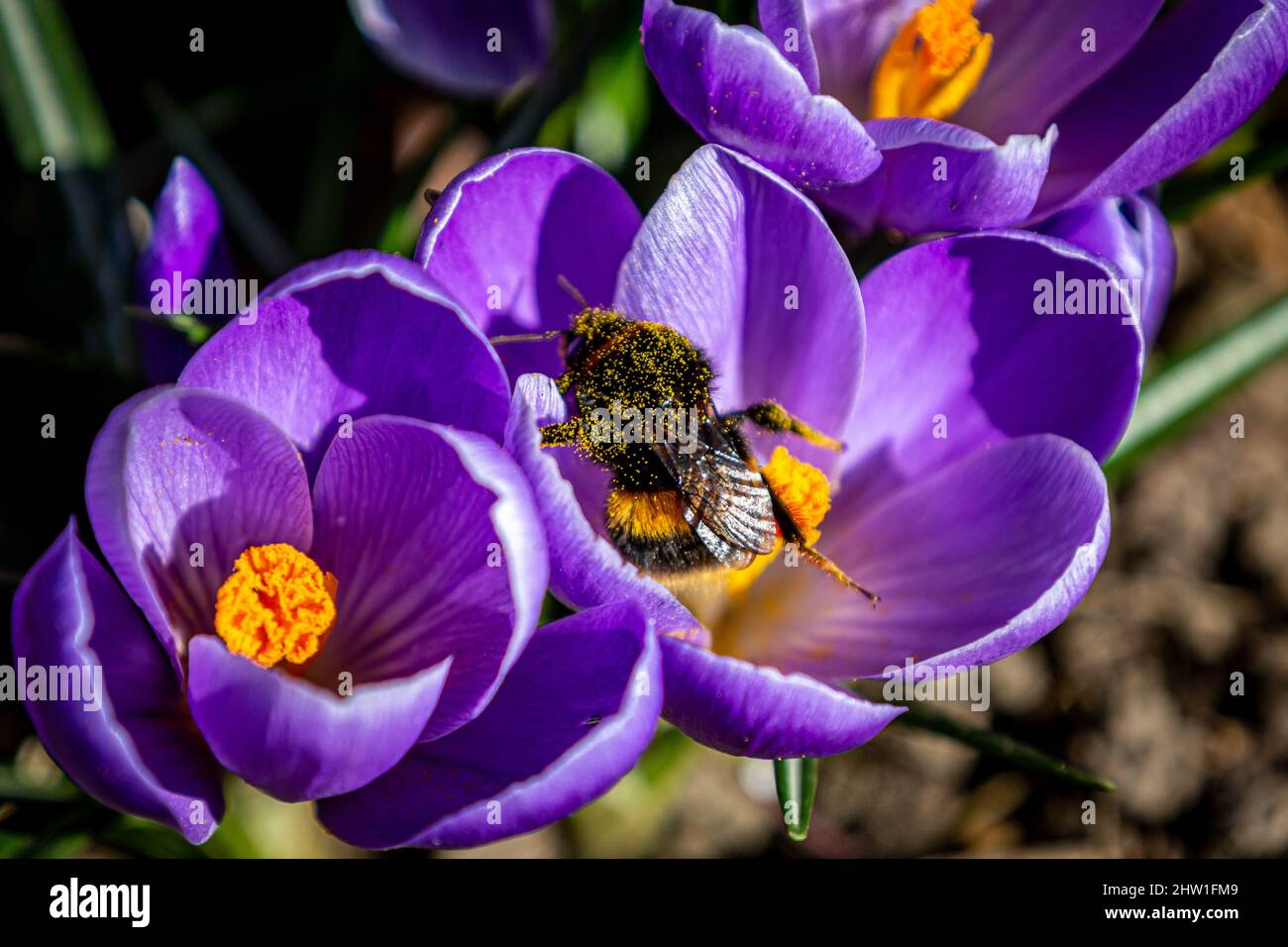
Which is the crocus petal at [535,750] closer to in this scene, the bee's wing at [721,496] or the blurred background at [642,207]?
the bee's wing at [721,496]

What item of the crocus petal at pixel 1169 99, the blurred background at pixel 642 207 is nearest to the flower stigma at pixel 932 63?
the crocus petal at pixel 1169 99

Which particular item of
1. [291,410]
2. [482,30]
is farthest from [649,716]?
[482,30]

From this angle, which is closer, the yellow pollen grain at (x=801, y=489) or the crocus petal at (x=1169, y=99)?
the crocus petal at (x=1169, y=99)

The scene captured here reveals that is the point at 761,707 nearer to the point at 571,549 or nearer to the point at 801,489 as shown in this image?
the point at 571,549

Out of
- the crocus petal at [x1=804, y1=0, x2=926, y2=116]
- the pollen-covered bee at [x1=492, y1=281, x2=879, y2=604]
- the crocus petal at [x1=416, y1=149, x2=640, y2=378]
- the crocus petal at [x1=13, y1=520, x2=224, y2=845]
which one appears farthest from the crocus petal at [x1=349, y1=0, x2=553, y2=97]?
the crocus petal at [x1=13, y1=520, x2=224, y2=845]

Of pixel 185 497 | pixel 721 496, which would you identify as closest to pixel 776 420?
pixel 721 496
